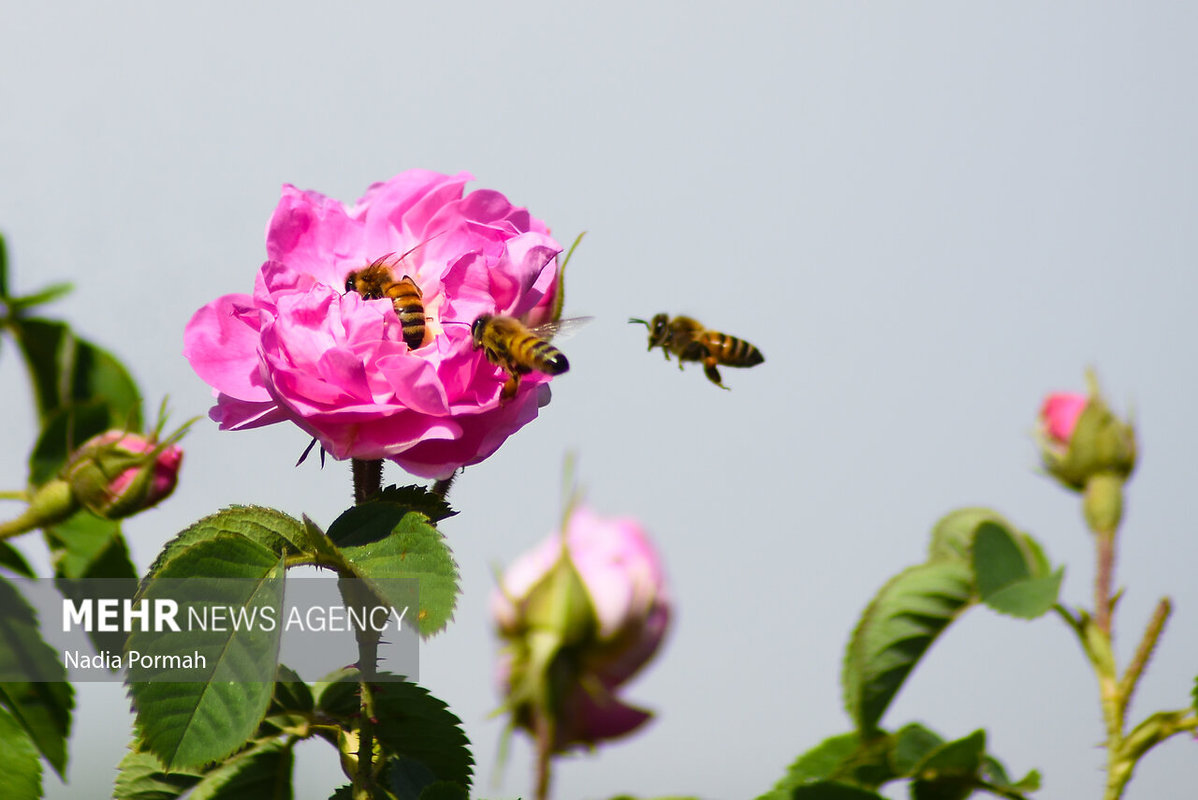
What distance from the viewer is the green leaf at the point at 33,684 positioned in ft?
4.15

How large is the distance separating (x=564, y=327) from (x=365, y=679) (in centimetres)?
59

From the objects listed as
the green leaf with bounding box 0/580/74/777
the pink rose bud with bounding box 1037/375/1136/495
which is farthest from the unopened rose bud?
the green leaf with bounding box 0/580/74/777

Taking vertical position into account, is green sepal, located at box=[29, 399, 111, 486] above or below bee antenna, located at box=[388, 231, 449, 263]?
below

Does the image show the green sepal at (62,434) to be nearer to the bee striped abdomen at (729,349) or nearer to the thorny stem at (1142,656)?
the bee striped abdomen at (729,349)

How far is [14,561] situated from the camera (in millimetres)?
1313

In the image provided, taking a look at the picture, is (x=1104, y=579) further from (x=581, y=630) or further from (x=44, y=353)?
(x=44, y=353)

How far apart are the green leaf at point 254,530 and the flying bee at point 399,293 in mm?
253

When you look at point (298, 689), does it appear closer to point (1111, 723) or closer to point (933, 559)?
point (933, 559)

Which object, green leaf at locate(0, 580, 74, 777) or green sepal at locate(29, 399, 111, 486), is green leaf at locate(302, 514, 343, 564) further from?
green leaf at locate(0, 580, 74, 777)

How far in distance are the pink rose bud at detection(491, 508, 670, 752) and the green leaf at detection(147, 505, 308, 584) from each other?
0.61 m

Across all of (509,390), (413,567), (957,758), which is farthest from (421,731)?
(957,758)

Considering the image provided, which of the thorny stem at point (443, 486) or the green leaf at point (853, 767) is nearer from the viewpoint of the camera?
the green leaf at point (853, 767)

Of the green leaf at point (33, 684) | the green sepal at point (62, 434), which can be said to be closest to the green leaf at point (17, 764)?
the green leaf at point (33, 684)

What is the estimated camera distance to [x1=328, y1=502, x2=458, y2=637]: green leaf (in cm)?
108
